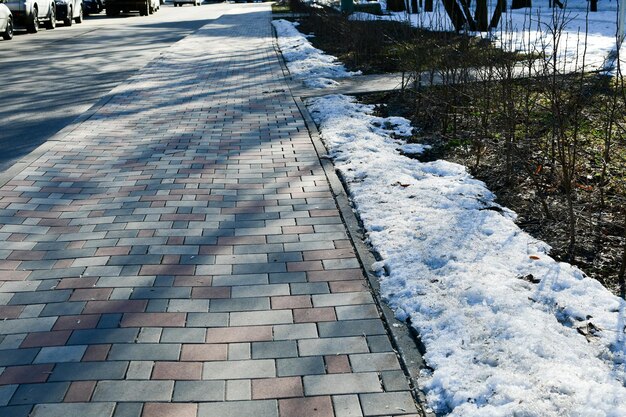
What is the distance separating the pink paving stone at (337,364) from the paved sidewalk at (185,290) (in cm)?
1

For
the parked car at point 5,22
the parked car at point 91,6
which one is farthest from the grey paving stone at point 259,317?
the parked car at point 91,6

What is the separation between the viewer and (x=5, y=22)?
2252 cm

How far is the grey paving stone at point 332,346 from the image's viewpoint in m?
3.64

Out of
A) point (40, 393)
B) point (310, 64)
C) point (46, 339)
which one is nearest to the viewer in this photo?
point (40, 393)

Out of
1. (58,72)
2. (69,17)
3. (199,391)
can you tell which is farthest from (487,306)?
(69,17)

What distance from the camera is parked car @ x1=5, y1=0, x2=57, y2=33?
81.0ft

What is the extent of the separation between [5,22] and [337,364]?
2261 cm

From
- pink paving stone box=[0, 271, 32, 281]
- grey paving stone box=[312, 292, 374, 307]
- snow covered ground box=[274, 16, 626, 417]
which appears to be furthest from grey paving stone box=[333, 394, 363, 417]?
pink paving stone box=[0, 271, 32, 281]

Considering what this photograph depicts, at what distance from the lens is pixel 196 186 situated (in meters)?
6.56

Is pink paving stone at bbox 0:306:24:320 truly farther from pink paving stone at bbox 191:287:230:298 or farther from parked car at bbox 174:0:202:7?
parked car at bbox 174:0:202:7

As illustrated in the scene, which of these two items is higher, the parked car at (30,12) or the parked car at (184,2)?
the parked car at (184,2)

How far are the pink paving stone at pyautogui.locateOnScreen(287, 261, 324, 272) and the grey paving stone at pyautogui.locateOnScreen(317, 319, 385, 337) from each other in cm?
78

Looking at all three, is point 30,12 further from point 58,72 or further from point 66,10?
point 58,72

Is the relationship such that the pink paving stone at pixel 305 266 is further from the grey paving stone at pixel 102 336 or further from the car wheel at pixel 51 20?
the car wheel at pixel 51 20
